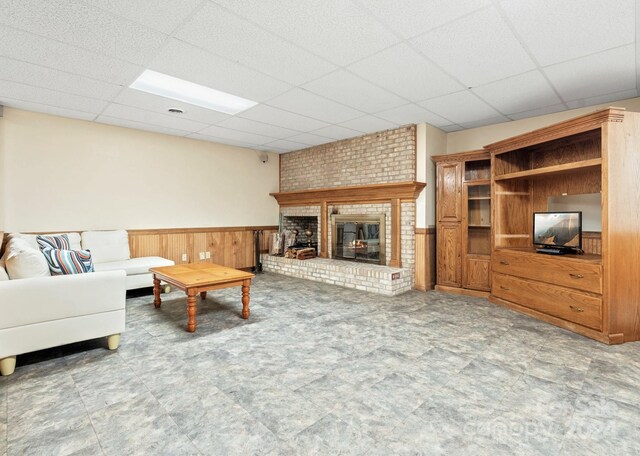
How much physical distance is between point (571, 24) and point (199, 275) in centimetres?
381

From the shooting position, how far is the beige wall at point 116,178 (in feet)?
13.5

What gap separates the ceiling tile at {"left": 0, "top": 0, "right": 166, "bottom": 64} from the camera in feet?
6.84

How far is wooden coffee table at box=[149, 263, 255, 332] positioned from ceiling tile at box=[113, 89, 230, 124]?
1.97 meters

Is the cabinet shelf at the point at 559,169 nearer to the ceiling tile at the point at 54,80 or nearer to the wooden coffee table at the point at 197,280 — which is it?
the wooden coffee table at the point at 197,280

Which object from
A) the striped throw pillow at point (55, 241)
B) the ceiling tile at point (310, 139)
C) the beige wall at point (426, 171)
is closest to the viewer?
the striped throw pillow at point (55, 241)

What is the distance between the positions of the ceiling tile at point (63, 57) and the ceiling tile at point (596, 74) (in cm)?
391

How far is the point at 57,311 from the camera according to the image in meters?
2.42

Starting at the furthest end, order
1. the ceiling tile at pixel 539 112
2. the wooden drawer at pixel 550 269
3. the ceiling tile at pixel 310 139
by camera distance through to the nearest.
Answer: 1. the ceiling tile at pixel 310 139
2. the ceiling tile at pixel 539 112
3. the wooden drawer at pixel 550 269

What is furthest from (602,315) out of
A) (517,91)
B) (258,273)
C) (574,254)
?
(258,273)

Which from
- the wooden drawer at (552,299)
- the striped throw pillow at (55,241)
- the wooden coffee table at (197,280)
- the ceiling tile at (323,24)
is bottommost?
the wooden drawer at (552,299)

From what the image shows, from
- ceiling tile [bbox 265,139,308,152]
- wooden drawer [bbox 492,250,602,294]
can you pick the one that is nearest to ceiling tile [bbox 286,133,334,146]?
ceiling tile [bbox 265,139,308,152]

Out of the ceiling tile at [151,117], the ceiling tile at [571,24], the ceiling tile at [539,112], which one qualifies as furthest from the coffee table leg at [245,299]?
the ceiling tile at [539,112]

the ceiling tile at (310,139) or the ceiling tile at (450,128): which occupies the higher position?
the ceiling tile at (310,139)

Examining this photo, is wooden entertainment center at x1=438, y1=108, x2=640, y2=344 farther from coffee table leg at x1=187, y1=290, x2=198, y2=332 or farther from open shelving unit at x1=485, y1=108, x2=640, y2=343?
coffee table leg at x1=187, y1=290, x2=198, y2=332
